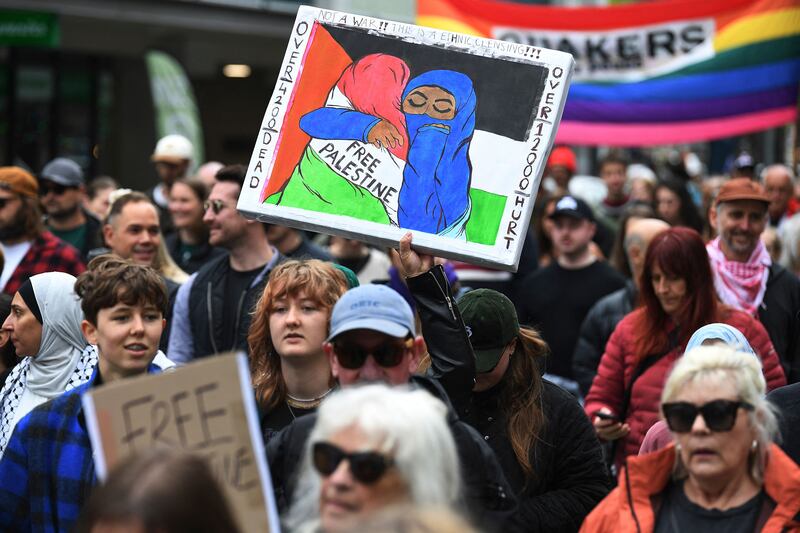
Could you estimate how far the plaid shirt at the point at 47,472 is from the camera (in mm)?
4379

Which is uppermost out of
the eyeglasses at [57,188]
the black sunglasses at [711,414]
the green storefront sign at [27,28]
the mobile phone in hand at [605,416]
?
the green storefront sign at [27,28]

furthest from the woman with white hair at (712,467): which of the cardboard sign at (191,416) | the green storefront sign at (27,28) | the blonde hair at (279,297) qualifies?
the green storefront sign at (27,28)

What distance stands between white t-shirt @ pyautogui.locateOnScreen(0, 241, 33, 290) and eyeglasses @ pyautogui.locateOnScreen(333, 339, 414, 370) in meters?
4.42

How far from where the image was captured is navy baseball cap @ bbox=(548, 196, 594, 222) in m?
8.60

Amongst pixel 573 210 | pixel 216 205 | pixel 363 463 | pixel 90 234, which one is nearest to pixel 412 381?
pixel 363 463

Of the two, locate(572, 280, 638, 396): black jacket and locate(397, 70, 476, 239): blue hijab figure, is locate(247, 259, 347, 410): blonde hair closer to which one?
locate(397, 70, 476, 239): blue hijab figure

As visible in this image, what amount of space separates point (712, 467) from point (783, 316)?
135 inches

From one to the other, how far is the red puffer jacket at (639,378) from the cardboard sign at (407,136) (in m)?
1.44

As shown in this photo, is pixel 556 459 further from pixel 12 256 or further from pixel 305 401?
pixel 12 256

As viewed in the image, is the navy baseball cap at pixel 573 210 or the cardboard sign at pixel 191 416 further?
the navy baseball cap at pixel 573 210

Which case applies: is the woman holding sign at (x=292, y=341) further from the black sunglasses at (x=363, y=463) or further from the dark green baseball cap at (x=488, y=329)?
the black sunglasses at (x=363, y=463)

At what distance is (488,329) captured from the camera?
4.82m

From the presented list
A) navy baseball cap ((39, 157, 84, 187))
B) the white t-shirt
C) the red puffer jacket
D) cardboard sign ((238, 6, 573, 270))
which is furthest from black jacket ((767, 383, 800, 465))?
navy baseball cap ((39, 157, 84, 187))

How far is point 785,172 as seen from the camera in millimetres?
11922
